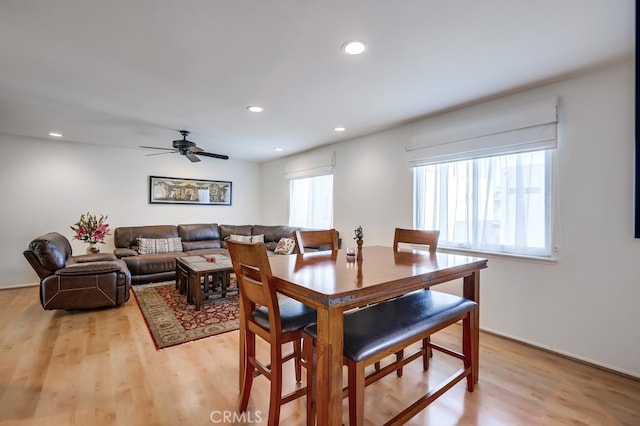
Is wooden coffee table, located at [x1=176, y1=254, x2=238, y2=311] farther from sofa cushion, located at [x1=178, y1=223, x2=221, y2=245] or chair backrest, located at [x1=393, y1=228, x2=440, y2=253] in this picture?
chair backrest, located at [x1=393, y1=228, x2=440, y2=253]

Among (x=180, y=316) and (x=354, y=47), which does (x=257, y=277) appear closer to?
(x=354, y=47)

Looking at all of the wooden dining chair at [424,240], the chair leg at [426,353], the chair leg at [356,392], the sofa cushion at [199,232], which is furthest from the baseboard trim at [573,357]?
the sofa cushion at [199,232]

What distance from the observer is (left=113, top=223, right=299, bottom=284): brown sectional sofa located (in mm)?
4512

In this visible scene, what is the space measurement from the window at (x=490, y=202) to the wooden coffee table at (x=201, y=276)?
2.47 meters

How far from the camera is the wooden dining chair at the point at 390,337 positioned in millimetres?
1251

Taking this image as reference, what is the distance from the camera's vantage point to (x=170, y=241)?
5.14 metres

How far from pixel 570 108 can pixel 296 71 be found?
7.21ft

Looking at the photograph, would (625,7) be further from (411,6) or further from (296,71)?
(296,71)

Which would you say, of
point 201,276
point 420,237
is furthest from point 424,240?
point 201,276

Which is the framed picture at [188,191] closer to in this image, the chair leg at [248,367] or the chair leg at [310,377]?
the chair leg at [248,367]

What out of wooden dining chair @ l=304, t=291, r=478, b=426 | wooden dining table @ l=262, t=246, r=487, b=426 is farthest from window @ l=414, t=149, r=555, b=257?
wooden dining chair @ l=304, t=291, r=478, b=426

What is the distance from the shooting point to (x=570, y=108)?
2340mm

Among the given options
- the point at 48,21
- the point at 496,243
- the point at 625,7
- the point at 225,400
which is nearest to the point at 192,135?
the point at 48,21

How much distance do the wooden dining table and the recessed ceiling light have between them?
4.54ft
